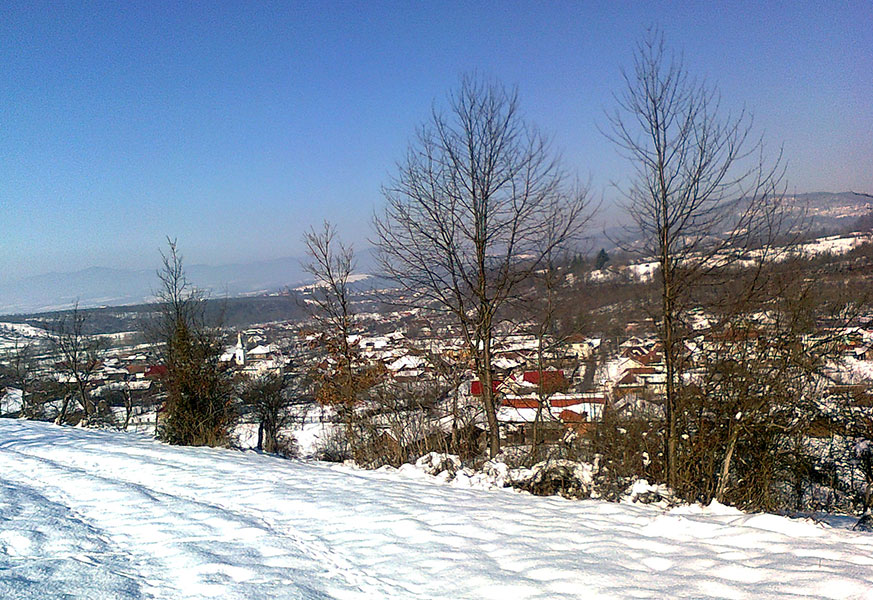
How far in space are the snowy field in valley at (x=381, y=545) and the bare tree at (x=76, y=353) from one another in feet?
72.3

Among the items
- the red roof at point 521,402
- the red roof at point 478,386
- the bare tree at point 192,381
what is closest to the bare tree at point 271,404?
the bare tree at point 192,381

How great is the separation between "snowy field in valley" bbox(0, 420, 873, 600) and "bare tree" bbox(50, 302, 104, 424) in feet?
72.3

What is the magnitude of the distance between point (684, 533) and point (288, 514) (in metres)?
4.06

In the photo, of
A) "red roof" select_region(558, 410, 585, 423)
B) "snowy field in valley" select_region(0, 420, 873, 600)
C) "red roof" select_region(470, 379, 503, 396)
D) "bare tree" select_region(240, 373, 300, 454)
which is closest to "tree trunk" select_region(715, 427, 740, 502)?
"snowy field in valley" select_region(0, 420, 873, 600)

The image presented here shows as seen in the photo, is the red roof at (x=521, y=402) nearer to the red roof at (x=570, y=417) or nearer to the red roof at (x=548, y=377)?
the red roof at (x=548, y=377)

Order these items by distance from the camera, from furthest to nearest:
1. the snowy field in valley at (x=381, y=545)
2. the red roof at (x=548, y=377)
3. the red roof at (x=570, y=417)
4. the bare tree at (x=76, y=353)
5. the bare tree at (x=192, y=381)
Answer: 1. the bare tree at (x=76, y=353)
2. the bare tree at (x=192, y=381)
3. the red roof at (x=548, y=377)
4. the red roof at (x=570, y=417)
5. the snowy field in valley at (x=381, y=545)

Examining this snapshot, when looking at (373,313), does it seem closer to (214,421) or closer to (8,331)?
(214,421)

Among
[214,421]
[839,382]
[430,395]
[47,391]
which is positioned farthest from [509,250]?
[47,391]

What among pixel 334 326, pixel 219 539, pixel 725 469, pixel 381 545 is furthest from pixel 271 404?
pixel 381 545

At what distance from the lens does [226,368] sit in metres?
16.0

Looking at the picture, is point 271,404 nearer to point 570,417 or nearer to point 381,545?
point 570,417

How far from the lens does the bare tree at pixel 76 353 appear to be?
2650 cm

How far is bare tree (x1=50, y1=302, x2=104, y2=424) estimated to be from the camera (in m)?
26.5

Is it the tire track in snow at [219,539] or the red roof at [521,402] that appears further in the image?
the red roof at [521,402]
